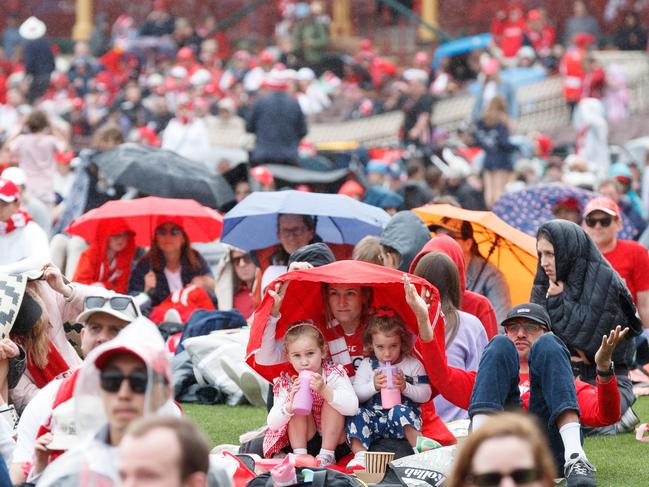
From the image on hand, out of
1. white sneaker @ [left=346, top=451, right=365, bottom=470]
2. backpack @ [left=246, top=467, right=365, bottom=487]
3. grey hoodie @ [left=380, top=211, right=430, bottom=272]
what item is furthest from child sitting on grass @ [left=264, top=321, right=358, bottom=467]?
grey hoodie @ [left=380, top=211, right=430, bottom=272]

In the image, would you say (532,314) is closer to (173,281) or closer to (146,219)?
(173,281)

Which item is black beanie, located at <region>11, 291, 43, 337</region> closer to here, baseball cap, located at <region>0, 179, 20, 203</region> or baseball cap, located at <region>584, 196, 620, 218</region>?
baseball cap, located at <region>0, 179, 20, 203</region>

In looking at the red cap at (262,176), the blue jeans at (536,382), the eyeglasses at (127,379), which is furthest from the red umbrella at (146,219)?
the eyeglasses at (127,379)

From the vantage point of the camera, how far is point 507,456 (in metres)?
4.29

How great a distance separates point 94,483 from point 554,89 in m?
22.5

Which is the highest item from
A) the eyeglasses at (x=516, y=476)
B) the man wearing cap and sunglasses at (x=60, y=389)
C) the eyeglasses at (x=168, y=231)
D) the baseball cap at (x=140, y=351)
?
the baseball cap at (x=140, y=351)

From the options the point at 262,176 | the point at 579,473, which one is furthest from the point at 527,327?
the point at 262,176

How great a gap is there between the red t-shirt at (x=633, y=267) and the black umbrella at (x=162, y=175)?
4928 mm

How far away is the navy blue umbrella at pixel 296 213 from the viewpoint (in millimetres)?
11094

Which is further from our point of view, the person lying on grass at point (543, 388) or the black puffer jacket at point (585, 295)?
the black puffer jacket at point (585, 295)

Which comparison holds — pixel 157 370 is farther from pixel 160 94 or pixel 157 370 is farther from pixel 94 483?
pixel 160 94

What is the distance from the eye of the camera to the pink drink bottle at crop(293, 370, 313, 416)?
744cm

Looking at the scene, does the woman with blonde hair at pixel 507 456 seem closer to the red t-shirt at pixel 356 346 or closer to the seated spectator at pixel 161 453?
the seated spectator at pixel 161 453

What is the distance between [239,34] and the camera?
35.5 m
